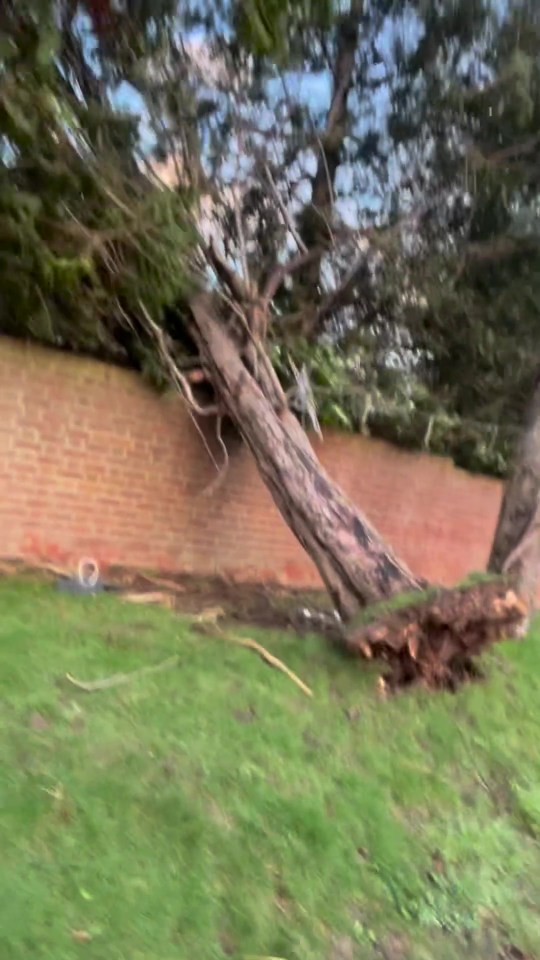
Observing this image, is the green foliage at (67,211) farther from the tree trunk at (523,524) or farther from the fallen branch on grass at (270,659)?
the tree trunk at (523,524)

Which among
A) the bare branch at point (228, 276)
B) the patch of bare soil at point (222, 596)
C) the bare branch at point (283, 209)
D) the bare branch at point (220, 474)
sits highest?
the bare branch at point (283, 209)

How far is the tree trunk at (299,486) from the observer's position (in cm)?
626

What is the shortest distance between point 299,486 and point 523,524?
5.99 feet

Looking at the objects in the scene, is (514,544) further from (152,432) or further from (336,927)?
(336,927)

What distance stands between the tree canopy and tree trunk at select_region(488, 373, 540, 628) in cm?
204

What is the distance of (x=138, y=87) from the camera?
6723 millimetres

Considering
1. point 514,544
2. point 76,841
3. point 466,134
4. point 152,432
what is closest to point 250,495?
point 152,432

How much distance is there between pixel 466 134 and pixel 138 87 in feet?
10.8

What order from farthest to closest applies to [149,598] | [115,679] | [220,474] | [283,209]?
[220,474] → [283,209] → [149,598] → [115,679]

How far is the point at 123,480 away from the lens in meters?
7.71

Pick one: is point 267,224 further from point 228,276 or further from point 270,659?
point 270,659

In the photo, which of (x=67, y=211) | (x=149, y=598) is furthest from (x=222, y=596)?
(x=67, y=211)

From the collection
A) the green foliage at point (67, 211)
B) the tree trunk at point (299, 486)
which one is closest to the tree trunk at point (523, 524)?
the tree trunk at point (299, 486)

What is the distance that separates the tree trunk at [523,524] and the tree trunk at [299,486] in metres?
1.08
